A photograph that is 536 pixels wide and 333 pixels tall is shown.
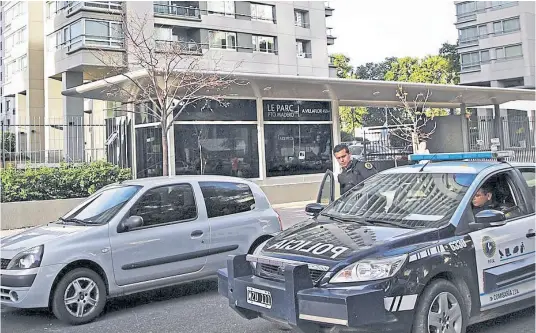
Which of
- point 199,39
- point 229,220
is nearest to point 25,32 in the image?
point 199,39

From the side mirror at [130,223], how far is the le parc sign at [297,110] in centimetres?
1135

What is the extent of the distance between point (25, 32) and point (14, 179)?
3256 centimetres

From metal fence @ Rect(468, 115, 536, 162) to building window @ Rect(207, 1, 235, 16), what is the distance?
17992 mm

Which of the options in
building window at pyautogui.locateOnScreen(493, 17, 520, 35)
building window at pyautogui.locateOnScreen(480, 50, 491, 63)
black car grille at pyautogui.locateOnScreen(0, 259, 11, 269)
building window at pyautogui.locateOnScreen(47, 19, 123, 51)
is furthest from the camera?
building window at pyautogui.locateOnScreen(480, 50, 491, 63)

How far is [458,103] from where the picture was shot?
24.6m

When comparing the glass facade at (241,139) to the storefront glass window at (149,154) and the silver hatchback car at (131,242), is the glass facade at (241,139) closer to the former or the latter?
the storefront glass window at (149,154)

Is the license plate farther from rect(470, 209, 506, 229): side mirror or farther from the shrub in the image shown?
the shrub

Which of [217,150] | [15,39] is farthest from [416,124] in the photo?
[15,39]

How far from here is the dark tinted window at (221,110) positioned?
15.3 meters

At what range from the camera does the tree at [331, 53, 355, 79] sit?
48.9 meters

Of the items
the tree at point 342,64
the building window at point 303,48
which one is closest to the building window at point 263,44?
the building window at point 303,48

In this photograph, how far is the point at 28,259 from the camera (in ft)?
17.4

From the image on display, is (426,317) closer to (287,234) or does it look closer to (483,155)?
(287,234)

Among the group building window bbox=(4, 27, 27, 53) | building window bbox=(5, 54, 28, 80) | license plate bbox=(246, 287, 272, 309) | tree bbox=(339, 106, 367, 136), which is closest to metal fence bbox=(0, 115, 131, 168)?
license plate bbox=(246, 287, 272, 309)
